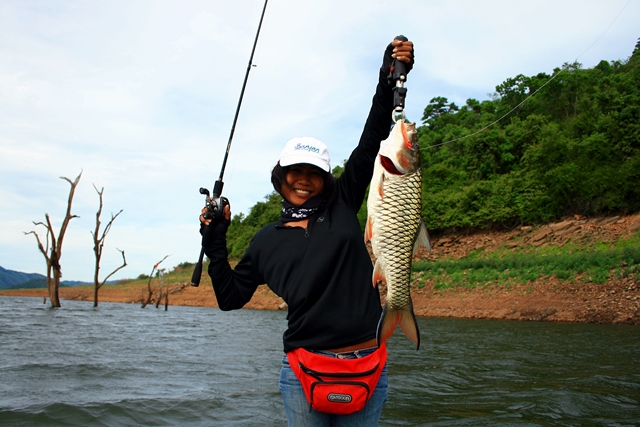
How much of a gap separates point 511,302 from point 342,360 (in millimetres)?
21141

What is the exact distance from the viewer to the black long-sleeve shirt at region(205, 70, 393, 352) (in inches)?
97.3

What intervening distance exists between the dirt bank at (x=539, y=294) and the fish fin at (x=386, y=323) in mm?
13343

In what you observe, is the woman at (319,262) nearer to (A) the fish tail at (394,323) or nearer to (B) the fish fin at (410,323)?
(A) the fish tail at (394,323)

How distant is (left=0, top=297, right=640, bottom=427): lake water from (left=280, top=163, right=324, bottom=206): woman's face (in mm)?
4240

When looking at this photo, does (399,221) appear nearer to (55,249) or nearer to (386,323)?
(386,323)

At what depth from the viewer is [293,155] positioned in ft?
9.00

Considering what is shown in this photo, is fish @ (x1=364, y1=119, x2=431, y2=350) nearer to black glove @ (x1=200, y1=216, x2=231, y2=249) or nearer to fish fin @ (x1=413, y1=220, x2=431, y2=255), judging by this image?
fish fin @ (x1=413, y1=220, x2=431, y2=255)

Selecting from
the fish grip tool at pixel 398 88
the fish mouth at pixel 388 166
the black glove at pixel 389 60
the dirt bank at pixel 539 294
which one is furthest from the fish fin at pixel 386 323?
the dirt bank at pixel 539 294

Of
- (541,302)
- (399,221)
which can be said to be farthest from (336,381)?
(541,302)

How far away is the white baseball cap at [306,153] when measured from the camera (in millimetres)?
2721

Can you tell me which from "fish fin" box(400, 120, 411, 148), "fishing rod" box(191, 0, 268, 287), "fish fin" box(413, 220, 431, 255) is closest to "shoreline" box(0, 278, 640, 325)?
"fishing rod" box(191, 0, 268, 287)

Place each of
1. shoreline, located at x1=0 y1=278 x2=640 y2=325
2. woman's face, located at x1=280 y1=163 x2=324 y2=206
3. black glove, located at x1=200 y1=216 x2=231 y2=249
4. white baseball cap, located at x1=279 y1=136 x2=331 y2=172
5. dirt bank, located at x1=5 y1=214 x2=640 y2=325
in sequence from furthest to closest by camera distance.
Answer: dirt bank, located at x1=5 y1=214 x2=640 y2=325 → shoreline, located at x1=0 y1=278 x2=640 y2=325 → black glove, located at x1=200 y1=216 x2=231 y2=249 → woman's face, located at x1=280 y1=163 x2=324 y2=206 → white baseball cap, located at x1=279 y1=136 x2=331 y2=172

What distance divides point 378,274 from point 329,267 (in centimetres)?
30

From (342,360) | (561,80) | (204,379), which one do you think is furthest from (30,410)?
(561,80)
